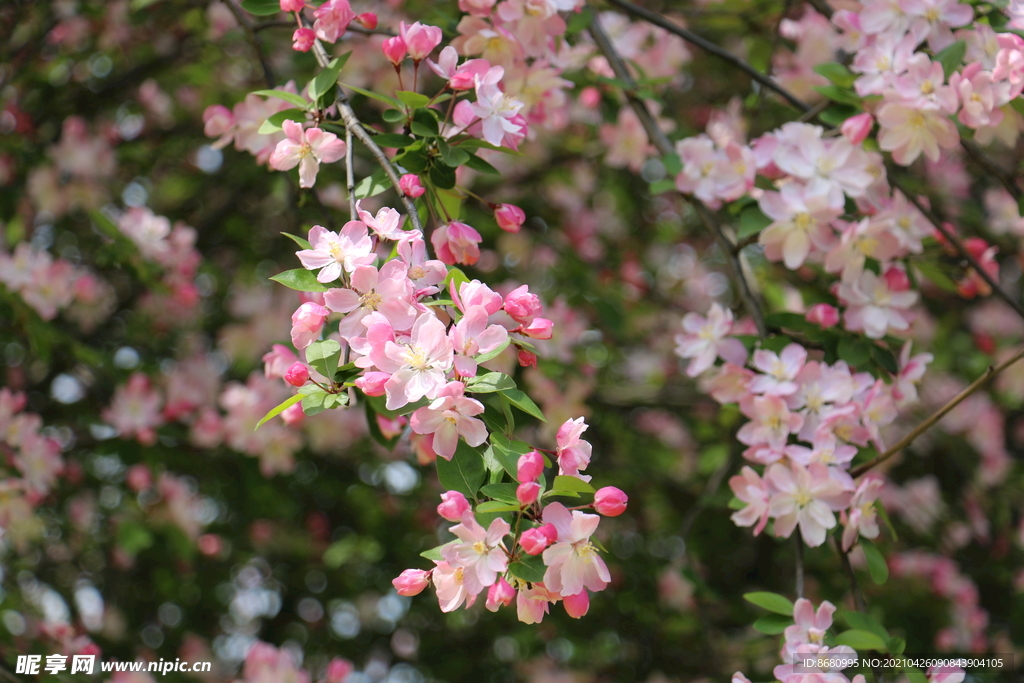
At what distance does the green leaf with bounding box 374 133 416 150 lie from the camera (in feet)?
3.51

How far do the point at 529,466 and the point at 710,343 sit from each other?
801 millimetres

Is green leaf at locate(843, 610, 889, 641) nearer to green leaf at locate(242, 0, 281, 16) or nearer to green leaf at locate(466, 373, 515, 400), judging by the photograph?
green leaf at locate(466, 373, 515, 400)

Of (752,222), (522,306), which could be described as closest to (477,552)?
(522,306)

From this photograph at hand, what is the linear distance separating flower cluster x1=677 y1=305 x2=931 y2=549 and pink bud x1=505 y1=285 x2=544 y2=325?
0.57 meters

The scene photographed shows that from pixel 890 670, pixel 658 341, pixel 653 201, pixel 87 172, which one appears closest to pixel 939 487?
pixel 658 341

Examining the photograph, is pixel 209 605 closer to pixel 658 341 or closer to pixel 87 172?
pixel 87 172

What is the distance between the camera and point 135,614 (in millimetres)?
2742

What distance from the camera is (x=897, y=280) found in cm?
145

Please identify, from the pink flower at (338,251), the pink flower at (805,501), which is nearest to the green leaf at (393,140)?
the pink flower at (338,251)

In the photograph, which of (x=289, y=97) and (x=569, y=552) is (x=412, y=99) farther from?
(x=569, y=552)

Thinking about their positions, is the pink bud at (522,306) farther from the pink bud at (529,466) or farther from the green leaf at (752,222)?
the green leaf at (752,222)

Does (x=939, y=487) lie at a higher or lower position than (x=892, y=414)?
lower

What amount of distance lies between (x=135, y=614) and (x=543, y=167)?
210cm

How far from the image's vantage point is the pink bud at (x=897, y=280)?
1.45 m
